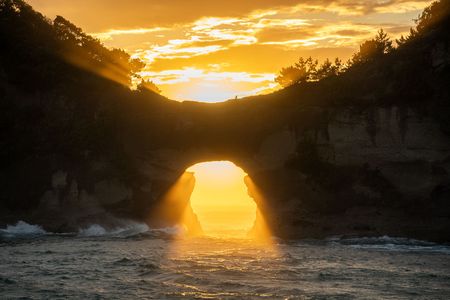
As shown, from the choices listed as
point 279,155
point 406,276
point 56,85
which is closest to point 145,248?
point 406,276

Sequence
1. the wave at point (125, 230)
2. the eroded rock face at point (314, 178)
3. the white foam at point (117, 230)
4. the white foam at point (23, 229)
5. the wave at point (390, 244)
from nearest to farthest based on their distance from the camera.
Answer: the wave at point (390, 244), the eroded rock face at point (314, 178), the white foam at point (23, 229), the wave at point (125, 230), the white foam at point (117, 230)

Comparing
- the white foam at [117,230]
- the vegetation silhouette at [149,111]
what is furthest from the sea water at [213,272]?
the vegetation silhouette at [149,111]

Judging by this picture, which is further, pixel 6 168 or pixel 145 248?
pixel 6 168

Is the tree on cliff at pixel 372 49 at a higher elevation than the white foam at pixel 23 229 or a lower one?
higher

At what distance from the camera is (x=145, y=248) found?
3173 centimetres

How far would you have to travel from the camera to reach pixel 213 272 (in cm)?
2173

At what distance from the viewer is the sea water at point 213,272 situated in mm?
17438

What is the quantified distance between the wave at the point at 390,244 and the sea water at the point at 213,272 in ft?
4.95

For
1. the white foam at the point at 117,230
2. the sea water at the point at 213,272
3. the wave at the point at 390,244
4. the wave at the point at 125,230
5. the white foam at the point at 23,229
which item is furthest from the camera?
the white foam at the point at 117,230

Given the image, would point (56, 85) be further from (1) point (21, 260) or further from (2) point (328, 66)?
(1) point (21, 260)

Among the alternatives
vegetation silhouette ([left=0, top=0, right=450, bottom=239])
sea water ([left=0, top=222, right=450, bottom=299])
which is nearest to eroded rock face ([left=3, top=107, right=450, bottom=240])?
vegetation silhouette ([left=0, top=0, right=450, bottom=239])

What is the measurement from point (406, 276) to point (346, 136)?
24871 mm

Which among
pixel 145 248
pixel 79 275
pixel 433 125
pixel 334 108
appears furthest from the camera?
pixel 334 108

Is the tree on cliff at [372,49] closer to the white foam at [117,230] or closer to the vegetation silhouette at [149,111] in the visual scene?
the vegetation silhouette at [149,111]
